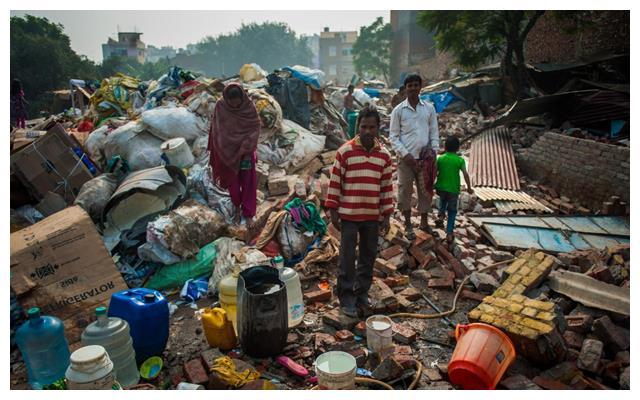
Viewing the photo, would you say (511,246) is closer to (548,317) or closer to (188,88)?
(548,317)

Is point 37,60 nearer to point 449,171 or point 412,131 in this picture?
point 412,131

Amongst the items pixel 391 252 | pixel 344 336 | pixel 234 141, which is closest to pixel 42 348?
pixel 344 336

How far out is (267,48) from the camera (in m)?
59.8

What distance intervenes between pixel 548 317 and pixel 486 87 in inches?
508

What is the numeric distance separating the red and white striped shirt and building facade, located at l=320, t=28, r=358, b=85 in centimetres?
5534

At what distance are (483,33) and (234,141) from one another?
34.9ft

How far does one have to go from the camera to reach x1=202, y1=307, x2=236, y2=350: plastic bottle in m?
3.14

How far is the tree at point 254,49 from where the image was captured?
2347 inches

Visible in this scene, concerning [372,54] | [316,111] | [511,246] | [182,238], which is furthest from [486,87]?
[372,54]

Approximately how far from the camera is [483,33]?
12523 millimetres

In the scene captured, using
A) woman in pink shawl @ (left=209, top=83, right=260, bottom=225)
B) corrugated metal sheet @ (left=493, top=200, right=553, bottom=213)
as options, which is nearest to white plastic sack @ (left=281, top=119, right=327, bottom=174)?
woman in pink shawl @ (left=209, top=83, right=260, bottom=225)

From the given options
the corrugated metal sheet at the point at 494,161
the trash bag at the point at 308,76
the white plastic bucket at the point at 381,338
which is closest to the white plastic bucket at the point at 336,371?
the white plastic bucket at the point at 381,338

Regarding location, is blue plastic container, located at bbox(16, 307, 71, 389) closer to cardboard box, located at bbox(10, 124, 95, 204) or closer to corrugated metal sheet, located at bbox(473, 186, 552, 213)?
cardboard box, located at bbox(10, 124, 95, 204)

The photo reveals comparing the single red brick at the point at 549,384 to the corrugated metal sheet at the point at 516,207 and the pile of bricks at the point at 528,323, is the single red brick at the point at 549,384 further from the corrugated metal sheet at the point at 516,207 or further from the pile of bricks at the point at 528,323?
the corrugated metal sheet at the point at 516,207
